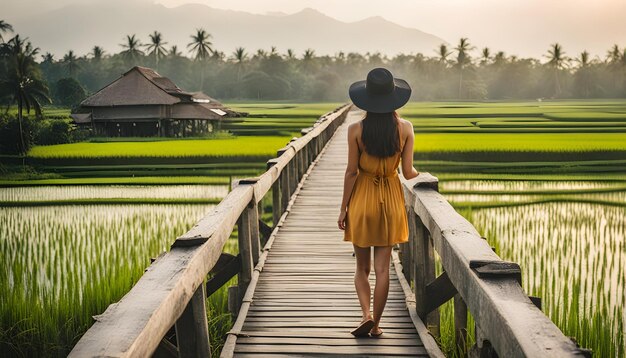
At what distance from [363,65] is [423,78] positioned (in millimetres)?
19651

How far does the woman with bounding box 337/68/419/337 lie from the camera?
352cm

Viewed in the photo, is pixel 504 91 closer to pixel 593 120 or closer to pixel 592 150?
pixel 593 120

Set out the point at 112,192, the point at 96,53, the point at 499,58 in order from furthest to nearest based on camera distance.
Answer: the point at 499,58 < the point at 96,53 < the point at 112,192

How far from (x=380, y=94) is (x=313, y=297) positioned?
62.9 inches

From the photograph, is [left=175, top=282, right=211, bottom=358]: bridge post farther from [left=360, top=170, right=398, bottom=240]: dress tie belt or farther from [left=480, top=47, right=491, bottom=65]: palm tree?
[left=480, top=47, right=491, bottom=65]: palm tree

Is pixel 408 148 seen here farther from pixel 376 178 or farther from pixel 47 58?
pixel 47 58

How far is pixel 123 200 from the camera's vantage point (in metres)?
12.9

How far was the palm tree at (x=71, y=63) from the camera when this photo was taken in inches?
2675

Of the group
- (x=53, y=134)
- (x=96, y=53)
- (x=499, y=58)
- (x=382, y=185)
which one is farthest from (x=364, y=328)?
(x=499, y=58)

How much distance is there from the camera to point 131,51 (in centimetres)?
7519

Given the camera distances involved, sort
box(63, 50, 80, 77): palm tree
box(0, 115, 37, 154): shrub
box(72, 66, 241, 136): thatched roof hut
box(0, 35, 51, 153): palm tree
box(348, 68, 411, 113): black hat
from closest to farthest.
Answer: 1. box(348, 68, 411, 113): black hat
2. box(0, 115, 37, 154): shrub
3. box(0, 35, 51, 153): palm tree
4. box(72, 66, 241, 136): thatched roof hut
5. box(63, 50, 80, 77): palm tree

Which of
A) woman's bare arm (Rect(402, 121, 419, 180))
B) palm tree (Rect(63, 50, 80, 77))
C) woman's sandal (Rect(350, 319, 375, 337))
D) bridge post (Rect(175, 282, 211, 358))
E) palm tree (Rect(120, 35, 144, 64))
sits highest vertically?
palm tree (Rect(120, 35, 144, 64))

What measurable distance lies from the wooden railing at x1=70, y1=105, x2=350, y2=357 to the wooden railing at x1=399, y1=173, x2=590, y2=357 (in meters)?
1.07

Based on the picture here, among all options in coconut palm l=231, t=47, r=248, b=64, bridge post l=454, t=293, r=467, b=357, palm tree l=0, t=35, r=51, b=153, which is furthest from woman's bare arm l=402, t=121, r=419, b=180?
coconut palm l=231, t=47, r=248, b=64
